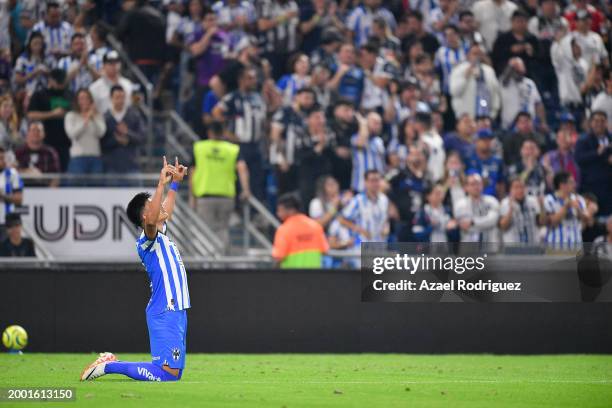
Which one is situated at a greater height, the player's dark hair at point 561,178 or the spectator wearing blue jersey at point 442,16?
the spectator wearing blue jersey at point 442,16

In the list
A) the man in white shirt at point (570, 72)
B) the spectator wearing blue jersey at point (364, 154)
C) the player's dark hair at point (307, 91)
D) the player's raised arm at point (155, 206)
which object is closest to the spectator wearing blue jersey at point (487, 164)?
the spectator wearing blue jersey at point (364, 154)

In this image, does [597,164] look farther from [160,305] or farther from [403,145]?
[160,305]

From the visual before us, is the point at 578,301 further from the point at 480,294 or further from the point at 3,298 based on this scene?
the point at 3,298

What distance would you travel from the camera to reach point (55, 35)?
21516 millimetres

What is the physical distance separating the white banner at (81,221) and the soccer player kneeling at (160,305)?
668 cm

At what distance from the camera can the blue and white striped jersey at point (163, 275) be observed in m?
12.3

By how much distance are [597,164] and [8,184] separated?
10.3 m

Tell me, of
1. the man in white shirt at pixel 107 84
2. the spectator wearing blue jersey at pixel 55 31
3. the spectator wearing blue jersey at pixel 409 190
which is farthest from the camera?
the spectator wearing blue jersey at pixel 55 31

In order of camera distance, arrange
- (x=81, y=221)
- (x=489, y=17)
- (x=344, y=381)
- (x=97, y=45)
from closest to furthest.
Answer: (x=344, y=381)
(x=81, y=221)
(x=97, y=45)
(x=489, y=17)

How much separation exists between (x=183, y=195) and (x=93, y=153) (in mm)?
1848

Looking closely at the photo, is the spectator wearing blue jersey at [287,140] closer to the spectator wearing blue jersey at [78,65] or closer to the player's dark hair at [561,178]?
the spectator wearing blue jersey at [78,65]

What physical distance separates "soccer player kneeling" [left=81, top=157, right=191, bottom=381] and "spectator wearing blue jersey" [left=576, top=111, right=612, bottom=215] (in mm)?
11560

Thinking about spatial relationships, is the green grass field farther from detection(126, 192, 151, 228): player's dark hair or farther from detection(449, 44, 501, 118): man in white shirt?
detection(449, 44, 501, 118): man in white shirt

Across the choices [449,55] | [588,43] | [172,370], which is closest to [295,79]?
[449,55]
